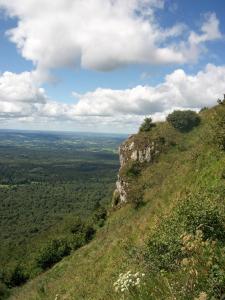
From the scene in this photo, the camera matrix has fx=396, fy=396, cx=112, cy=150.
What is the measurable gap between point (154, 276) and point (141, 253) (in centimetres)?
276

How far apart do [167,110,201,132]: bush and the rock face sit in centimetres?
551

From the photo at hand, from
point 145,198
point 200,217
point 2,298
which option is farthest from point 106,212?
point 200,217

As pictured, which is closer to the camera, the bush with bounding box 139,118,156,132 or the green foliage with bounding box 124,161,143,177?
the green foliage with bounding box 124,161,143,177

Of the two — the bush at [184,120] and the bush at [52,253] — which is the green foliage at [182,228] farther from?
the bush at [184,120]

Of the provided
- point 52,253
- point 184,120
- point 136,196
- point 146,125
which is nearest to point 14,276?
point 52,253

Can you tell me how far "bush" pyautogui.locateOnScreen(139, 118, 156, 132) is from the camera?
6138cm

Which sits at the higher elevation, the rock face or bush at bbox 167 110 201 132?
bush at bbox 167 110 201 132

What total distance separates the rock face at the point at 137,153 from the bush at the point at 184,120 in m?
5.51

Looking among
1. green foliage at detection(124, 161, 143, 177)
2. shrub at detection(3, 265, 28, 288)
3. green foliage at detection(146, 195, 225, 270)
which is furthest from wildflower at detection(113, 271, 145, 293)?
shrub at detection(3, 265, 28, 288)

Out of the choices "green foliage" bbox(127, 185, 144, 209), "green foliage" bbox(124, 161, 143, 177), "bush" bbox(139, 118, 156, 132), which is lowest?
"green foliage" bbox(127, 185, 144, 209)

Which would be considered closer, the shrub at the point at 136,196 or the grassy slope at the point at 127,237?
the grassy slope at the point at 127,237

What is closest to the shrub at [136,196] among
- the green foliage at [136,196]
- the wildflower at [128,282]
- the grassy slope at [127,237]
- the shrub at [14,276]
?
the green foliage at [136,196]

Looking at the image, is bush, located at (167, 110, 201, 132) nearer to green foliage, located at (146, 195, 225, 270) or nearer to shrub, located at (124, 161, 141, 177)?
shrub, located at (124, 161, 141, 177)

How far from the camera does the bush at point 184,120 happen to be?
60.2 metres
